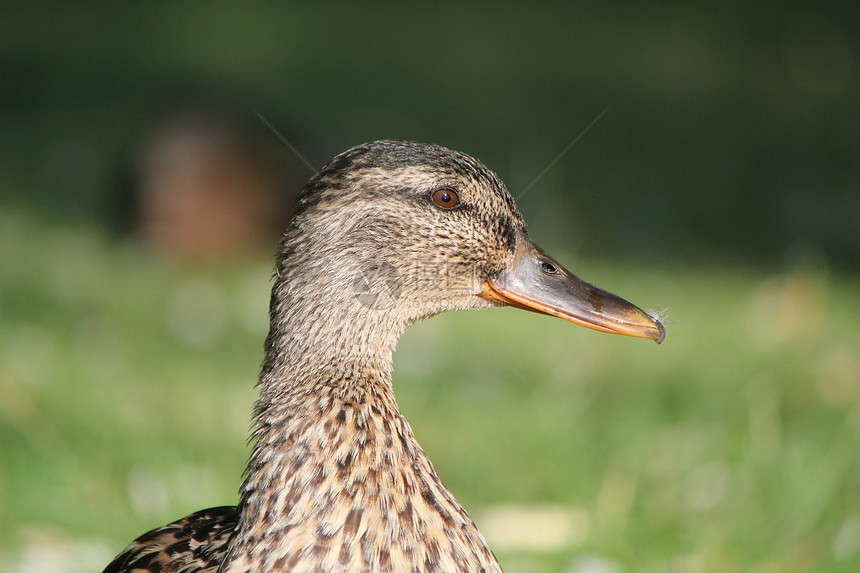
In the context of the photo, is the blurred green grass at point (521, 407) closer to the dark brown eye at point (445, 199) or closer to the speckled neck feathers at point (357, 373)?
the speckled neck feathers at point (357, 373)

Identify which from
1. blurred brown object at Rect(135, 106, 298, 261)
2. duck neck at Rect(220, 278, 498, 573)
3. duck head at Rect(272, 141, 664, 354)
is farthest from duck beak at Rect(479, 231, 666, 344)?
blurred brown object at Rect(135, 106, 298, 261)

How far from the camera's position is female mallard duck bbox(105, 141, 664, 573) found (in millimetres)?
1726

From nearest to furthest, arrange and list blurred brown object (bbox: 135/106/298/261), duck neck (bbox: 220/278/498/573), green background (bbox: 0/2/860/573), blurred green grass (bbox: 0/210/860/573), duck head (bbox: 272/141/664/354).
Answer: duck neck (bbox: 220/278/498/573) → duck head (bbox: 272/141/664/354) → blurred green grass (bbox: 0/210/860/573) → green background (bbox: 0/2/860/573) → blurred brown object (bbox: 135/106/298/261)

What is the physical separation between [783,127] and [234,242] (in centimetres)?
388

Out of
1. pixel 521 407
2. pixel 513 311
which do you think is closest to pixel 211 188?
pixel 513 311

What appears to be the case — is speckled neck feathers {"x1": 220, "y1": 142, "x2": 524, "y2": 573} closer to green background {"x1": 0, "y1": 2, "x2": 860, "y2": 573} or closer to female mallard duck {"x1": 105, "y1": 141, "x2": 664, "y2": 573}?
female mallard duck {"x1": 105, "y1": 141, "x2": 664, "y2": 573}

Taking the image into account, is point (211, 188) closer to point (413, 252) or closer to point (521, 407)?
point (521, 407)

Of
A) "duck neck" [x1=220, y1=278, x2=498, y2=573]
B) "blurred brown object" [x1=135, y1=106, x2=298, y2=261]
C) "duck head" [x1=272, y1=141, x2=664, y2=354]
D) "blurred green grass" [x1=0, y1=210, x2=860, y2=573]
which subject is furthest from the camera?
"blurred brown object" [x1=135, y1=106, x2=298, y2=261]

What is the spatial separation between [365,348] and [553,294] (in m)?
0.39

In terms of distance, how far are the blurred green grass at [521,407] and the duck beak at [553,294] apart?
42.7 inches

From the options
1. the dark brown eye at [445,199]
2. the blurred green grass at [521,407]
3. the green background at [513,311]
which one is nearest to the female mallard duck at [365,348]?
the dark brown eye at [445,199]

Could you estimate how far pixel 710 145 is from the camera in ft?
21.6

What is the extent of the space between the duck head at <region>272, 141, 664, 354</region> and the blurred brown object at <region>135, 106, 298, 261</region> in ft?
10.7

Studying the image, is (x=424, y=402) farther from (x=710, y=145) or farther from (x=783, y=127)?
(x=783, y=127)
